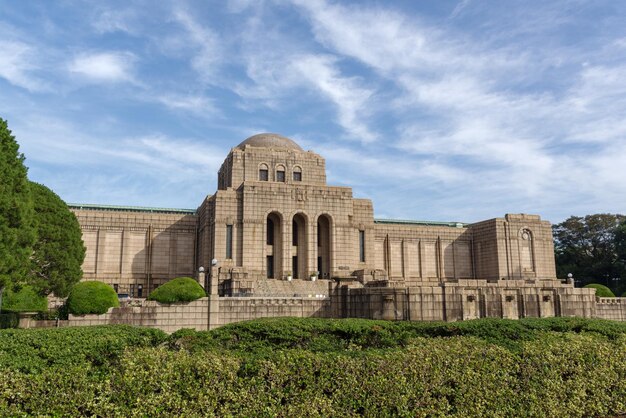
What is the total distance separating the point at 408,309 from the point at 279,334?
14982mm

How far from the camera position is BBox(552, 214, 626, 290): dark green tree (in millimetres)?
61844

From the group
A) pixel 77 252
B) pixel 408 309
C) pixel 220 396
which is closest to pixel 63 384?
pixel 220 396

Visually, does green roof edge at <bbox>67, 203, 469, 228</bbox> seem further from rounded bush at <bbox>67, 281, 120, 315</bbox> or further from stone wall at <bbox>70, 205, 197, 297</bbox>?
rounded bush at <bbox>67, 281, 120, 315</bbox>

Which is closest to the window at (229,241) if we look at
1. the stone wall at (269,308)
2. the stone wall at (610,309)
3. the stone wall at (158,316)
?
the stone wall at (269,308)

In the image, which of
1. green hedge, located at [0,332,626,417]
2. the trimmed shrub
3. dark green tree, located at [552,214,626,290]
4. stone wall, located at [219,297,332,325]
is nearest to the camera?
green hedge, located at [0,332,626,417]

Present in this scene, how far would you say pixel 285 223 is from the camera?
44188 millimetres

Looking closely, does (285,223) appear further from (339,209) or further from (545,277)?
(545,277)

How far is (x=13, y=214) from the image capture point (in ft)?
69.6

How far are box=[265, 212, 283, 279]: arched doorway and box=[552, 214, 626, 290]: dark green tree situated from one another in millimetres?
39161

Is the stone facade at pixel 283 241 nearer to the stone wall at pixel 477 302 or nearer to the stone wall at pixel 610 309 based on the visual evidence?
the stone wall at pixel 610 309

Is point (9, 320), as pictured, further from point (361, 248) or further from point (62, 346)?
point (361, 248)

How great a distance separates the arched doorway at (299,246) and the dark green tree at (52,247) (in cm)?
1809

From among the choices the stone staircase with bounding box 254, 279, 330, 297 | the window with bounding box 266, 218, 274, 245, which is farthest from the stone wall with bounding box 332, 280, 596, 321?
the window with bounding box 266, 218, 274, 245

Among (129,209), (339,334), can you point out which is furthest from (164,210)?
(339,334)
